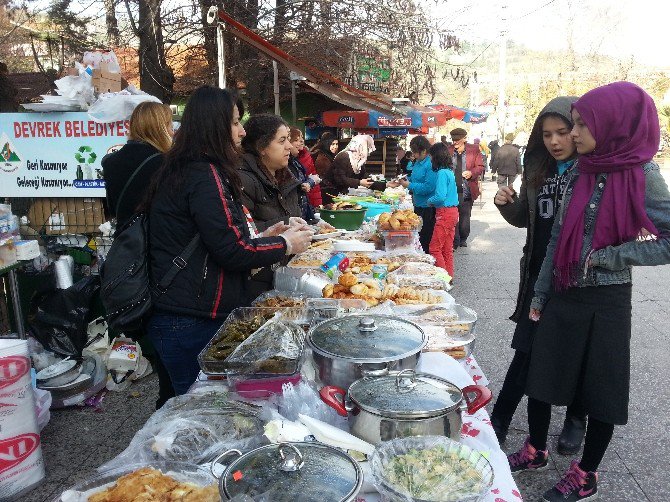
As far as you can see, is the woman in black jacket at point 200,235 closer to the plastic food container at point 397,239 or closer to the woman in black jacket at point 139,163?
the woman in black jacket at point 139,163

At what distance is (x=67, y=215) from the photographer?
4.09 metres

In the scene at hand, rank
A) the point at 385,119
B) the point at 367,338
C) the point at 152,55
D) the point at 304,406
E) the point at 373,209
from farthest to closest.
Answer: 1. the point at 385,119
2. the point at 152,55
3. the point at 373,209
4. the point at 367,338
5. the point at 304,406

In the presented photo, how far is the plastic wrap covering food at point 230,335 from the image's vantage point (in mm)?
1609

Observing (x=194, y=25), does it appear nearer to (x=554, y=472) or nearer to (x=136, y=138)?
(x=136, y=138)

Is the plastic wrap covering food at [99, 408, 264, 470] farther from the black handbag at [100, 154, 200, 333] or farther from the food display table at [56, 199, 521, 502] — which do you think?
the black handbag at [100, 154, 200, 333]

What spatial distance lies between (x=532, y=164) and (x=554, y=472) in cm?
166


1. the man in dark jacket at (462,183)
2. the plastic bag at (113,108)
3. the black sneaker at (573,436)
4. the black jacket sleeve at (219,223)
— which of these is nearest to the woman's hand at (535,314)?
the black sneaker at (573,436)

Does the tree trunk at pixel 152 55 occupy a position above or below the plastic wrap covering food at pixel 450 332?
above

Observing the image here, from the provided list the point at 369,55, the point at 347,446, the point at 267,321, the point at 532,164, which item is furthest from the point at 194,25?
the point at 347,446

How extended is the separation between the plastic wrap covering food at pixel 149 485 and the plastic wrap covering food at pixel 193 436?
56 millimetres

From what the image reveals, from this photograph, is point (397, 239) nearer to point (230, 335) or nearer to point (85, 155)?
point (230, 335)

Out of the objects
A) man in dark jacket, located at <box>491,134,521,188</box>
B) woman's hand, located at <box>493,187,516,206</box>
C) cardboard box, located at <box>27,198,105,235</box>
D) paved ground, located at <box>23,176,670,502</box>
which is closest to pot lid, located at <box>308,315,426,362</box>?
woman's hand, located at <box>493,187,516,206</box>

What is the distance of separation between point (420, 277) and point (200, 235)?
130cm

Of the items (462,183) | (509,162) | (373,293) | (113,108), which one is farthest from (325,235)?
(509,162)
